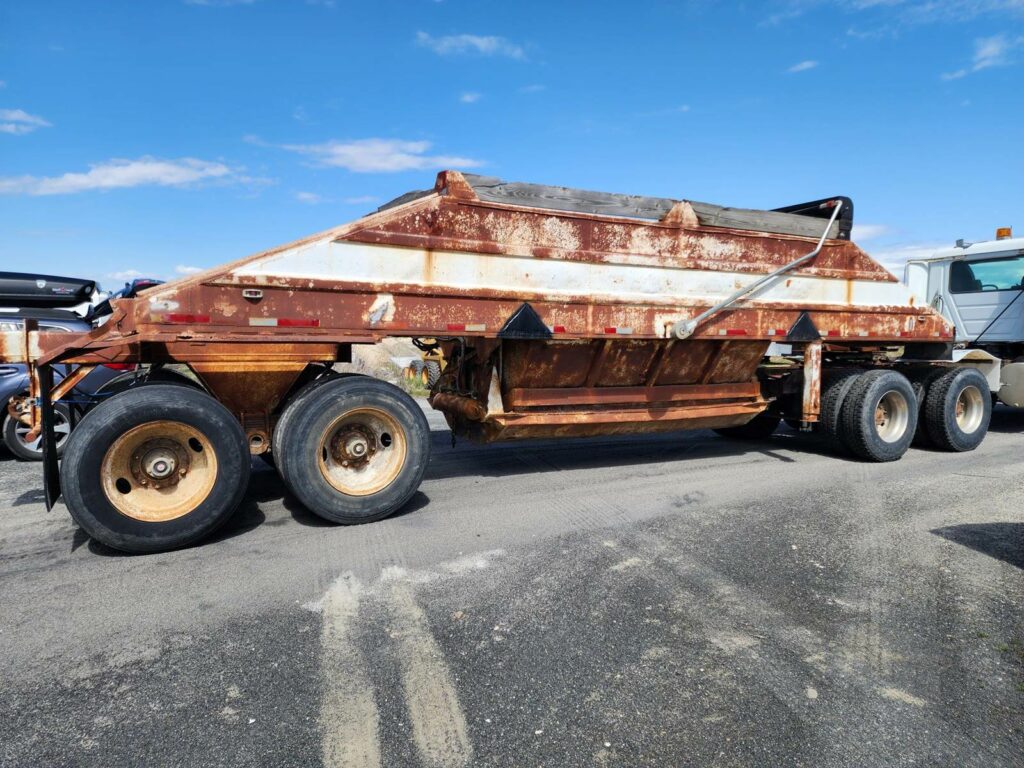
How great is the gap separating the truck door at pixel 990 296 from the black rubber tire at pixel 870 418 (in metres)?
3.03

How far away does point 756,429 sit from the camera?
874cm

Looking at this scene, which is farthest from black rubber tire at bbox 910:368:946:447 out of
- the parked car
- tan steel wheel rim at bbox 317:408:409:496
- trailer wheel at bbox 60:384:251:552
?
the parked car

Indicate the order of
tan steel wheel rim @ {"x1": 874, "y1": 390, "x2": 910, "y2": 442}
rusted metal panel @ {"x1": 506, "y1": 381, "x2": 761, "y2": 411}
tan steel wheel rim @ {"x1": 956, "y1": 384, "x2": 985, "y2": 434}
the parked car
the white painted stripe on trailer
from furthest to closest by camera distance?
tan steel wheel rim @ {"x1": 956, "y1": 384, "x2": 985, "y2": 434}, tan steel wheel rim @ {"x1": 874, "y1": 390, "x2": 910, "y2": 442}, the parked car, rusted metal panel @ {"x1": 506, "y1": 381, "x2": 761, "y2": 411}, the white painted stripe on trailer

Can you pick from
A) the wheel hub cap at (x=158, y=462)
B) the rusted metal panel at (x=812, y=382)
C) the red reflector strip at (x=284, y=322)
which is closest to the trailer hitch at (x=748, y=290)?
the rusted metal panel at (x=812, y=382)

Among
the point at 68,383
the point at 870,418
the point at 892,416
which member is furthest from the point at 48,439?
the point at 892,416

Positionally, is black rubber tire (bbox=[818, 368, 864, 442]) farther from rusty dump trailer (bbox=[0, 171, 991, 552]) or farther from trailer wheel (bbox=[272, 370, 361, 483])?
trailer wheel (bbox=[272, 370, 361, 483])

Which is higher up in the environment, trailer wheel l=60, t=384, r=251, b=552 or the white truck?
the white truck

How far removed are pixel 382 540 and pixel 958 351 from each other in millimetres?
8456

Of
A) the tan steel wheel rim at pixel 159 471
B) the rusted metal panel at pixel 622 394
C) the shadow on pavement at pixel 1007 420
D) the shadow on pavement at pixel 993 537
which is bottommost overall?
the shadow on pavement at pixel 993 537

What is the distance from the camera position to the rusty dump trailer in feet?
14.2

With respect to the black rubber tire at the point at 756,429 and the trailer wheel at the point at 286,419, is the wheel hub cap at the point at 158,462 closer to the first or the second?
the trailer wheel at the point at 286,419

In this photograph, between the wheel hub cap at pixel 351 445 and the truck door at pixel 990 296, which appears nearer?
the wheel hub cap at pixel 351 445

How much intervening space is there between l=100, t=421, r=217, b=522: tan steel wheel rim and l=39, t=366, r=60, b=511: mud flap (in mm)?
547

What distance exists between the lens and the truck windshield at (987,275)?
30.1 feet
